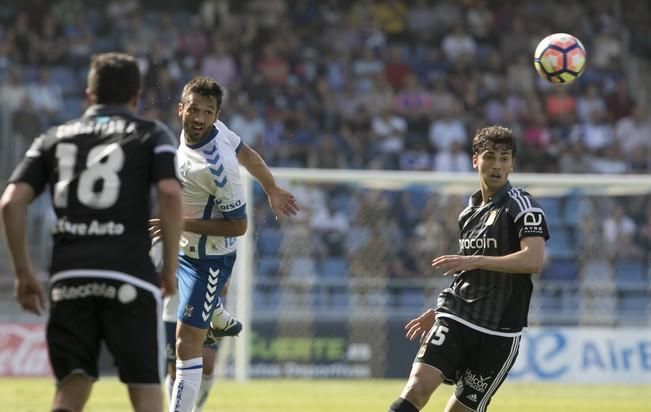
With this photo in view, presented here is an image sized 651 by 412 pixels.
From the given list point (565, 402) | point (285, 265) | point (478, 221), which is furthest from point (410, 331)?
point (285, 265)

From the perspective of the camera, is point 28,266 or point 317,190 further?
point 317,190

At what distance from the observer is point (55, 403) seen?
577 cm

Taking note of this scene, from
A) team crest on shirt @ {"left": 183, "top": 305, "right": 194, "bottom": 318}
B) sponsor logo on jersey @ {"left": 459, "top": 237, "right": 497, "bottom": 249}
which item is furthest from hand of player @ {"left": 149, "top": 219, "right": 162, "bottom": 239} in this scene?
sponsor logo on jersey @ {"left": 459, "top": 237, "right": 497, "bottom": 249}

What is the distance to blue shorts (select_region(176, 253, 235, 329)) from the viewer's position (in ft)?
26.6

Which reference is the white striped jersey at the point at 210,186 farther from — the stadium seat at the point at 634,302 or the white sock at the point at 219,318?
Result: the stadium seat at the point at 634,302

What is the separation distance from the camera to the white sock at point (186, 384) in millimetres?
7984

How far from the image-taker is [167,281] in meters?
5.79

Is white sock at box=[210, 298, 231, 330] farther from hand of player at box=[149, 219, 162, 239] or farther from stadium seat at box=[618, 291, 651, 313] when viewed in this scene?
stadium seat at box=[618, 291, 651, 313]

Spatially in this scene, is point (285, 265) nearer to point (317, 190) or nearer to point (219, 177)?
point (317, 190)

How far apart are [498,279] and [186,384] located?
2.18 m

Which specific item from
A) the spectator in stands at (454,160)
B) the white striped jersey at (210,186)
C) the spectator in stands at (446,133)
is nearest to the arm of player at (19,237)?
the white striped jersey at (210,186)

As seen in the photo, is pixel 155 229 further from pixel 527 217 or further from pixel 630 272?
pixel 630 272

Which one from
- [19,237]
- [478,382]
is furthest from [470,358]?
[19,237]

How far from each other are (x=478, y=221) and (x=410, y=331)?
2.71 ft
